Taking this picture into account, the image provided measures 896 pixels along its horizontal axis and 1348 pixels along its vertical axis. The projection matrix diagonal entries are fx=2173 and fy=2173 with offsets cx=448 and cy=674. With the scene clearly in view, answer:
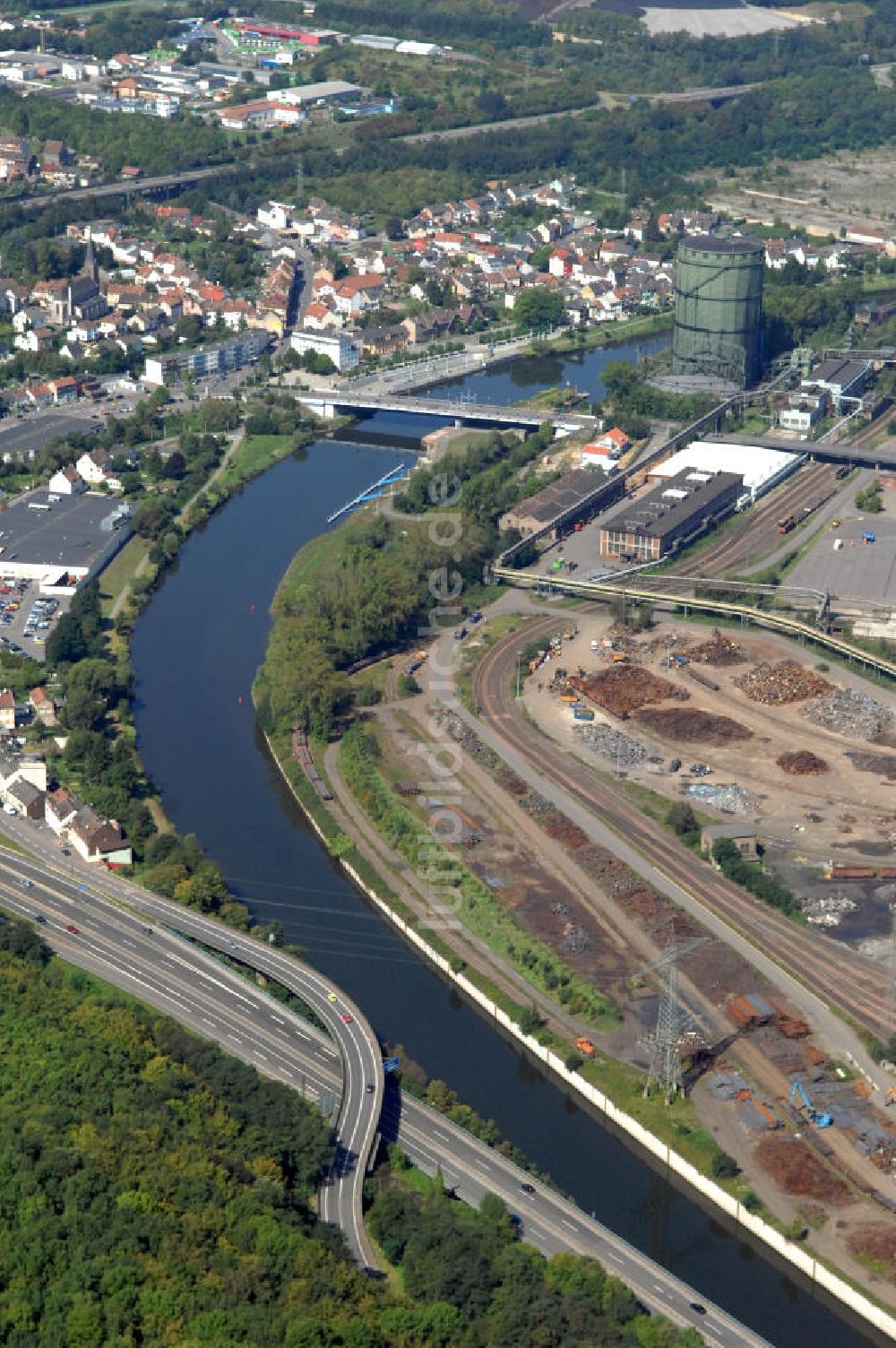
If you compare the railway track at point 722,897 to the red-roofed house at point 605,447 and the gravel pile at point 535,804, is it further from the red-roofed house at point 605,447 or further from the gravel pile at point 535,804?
the red-roofed house at point 605,447

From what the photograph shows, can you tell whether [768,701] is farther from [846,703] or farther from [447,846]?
[447,846]

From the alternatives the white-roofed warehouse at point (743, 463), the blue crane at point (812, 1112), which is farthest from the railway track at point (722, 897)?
the white-roofed warehouse at point (743, 463)

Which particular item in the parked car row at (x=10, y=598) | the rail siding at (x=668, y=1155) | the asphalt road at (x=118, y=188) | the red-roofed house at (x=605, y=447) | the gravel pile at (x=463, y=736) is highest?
the asphalt road at (x=118, y=188)

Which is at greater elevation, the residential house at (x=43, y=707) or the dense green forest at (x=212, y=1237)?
the dense green forest at (x=212, y=1237)

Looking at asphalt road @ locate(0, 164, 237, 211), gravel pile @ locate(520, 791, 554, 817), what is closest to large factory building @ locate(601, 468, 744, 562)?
gravel pile @ locate(520, 791, 554, 817)

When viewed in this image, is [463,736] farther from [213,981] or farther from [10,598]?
[10,598]

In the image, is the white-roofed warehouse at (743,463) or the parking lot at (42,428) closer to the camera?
the white-roofed warehouse at (743,463)
